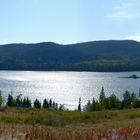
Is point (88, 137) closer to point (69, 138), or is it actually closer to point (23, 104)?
point (69, 138)

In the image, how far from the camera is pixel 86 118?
38062 millimetres

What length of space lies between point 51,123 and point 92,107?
11273 centimetres

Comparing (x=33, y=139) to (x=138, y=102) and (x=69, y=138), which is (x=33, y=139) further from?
(x=138, y=102)

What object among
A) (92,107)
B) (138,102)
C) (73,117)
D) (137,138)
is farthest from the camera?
(92,107)

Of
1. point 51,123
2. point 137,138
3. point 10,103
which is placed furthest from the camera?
point 10,103

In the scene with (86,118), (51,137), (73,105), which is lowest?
(73,105)

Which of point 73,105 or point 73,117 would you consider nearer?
point 73,117

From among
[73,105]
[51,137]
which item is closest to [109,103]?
[73,105]

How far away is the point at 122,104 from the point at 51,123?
11628 centimetres

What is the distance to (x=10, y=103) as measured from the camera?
15138cm

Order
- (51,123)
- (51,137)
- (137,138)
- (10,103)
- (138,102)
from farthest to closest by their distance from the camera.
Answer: (10,103), (138,102), (51,123), (51,137), (137,138)

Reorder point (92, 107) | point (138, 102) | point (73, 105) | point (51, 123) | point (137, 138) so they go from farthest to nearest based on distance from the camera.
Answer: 1. point (73, 105)
2. point (92, 107)
3. point (138, 102)
4. point (51, 123)
5. point (137, 138)

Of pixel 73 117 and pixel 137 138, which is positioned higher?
pixel 137 138

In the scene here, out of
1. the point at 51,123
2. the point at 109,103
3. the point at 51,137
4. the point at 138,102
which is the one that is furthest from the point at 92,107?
the point at 51,137
